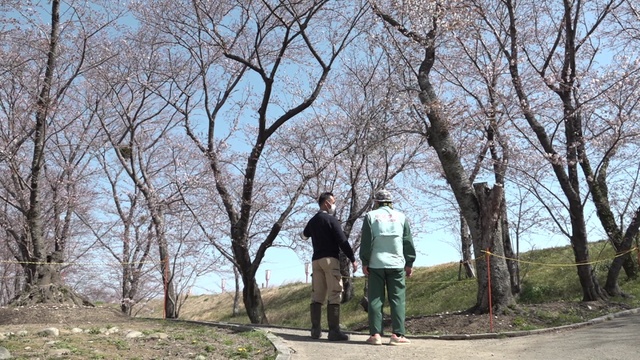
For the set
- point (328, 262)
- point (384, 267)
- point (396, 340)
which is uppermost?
point (328, 262)

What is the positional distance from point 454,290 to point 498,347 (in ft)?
45.3

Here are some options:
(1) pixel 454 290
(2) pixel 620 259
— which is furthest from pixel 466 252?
(2) pixel 620 259

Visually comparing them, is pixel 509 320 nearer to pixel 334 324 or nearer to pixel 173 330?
pixel 334 324

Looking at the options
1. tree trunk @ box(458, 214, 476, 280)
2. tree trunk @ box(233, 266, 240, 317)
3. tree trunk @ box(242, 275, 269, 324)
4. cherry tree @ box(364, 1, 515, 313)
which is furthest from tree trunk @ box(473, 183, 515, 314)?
tree trunk @ box(233, 266, 240, 317)

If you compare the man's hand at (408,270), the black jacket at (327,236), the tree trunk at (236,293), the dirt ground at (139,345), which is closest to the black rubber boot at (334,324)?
the black jacket at (327,236)

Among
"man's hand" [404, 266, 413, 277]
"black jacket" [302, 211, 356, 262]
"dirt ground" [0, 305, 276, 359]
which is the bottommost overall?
"dirt ground" [0, 305, 276, 359]

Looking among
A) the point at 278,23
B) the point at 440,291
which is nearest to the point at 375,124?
the point at 278,23

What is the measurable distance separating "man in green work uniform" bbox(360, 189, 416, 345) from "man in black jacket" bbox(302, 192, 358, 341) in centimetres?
35

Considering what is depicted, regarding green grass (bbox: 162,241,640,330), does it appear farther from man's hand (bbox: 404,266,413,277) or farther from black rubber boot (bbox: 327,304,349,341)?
black rubber boot (bbox: 327,304,349,341)

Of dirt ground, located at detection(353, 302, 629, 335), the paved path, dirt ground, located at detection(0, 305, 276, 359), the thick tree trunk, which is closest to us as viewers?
dirt ground, located at detection(0, 305, 276, 359)

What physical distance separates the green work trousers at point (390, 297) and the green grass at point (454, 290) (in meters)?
2.70

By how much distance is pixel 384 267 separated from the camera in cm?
657

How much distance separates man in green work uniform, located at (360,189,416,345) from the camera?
659 cm

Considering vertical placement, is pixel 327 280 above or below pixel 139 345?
above
